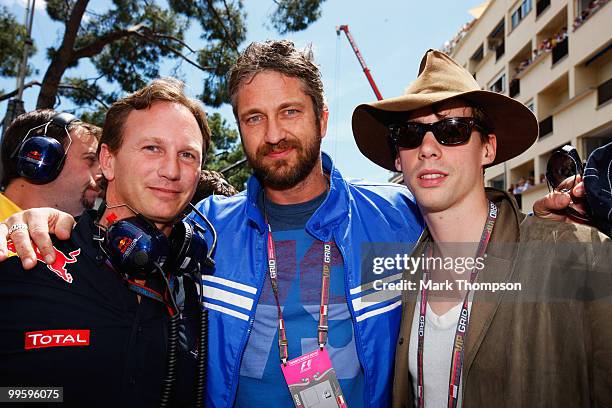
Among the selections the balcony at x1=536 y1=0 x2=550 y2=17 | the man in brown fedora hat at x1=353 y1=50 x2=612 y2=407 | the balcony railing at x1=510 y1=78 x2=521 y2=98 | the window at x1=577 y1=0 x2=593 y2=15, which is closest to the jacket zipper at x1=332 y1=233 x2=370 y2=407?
the man in brown fedora hat at x1=353 y1=50 x2=612 y2=407

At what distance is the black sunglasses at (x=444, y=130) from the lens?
2367 millimetres

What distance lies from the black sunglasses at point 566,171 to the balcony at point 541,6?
2611 cm

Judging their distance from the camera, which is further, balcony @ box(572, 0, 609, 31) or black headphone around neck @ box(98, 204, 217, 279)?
balcony @ box(572, 0, 609, 31)

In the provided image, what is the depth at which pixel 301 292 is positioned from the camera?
2.65 metres

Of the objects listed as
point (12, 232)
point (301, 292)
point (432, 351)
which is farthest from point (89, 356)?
point (432, 351)

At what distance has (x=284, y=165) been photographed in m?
2.85

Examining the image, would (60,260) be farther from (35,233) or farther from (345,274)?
(345,274)

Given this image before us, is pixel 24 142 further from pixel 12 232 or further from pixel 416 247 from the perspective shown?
pixel 416 247

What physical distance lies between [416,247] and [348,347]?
2.23 feet

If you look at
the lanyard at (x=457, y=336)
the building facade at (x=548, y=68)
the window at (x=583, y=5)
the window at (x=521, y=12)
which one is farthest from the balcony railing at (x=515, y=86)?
the lanyard at (x=457, y=336)

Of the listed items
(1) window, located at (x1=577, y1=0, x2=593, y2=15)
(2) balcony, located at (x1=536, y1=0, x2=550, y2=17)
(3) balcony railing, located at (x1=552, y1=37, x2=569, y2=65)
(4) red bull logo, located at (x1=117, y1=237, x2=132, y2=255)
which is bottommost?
(4) red bull logo, located at (x1=117, y1=237, x2=132, y2=255)

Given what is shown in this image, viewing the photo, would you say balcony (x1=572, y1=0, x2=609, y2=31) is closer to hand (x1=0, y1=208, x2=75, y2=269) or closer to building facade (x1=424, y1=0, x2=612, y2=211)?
building facade (x1=424, y1=0, x2=612, y2=211)

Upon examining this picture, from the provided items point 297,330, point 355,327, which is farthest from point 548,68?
point 297,330

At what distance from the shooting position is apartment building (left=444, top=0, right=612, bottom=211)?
19266 mm
